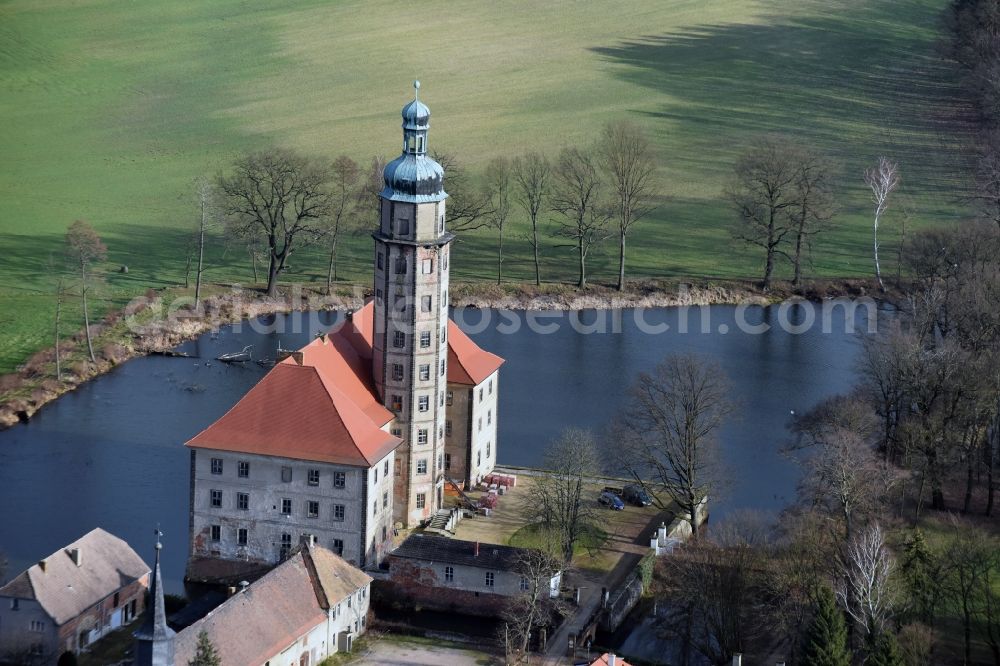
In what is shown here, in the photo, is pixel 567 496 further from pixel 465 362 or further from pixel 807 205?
pixel 807 205

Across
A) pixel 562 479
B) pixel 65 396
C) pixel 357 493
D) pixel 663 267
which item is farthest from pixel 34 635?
pixel 663 267

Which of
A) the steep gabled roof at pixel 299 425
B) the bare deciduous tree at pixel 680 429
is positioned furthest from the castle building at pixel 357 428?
the bare deciduous tree at pixel 680 429

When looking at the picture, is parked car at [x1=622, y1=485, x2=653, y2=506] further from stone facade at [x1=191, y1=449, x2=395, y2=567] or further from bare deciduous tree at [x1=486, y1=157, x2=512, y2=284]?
bare deciduous tree at [x1=486, y1=157, x2=512, y2=284]

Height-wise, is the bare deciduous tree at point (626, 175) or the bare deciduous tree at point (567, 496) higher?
the bare deciduous tree at point (626, 175)

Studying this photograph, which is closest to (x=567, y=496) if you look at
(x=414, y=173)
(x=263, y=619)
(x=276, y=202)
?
(x=414, y=173)

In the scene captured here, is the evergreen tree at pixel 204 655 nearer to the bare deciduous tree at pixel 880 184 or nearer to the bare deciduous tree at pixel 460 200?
the bare deciduous tree at pixel 460 200

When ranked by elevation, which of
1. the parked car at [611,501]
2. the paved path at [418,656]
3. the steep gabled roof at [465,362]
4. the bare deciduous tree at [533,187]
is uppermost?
the bare deciduous tree at [533,187]

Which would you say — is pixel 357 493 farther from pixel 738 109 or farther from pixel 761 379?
pixel 738 109

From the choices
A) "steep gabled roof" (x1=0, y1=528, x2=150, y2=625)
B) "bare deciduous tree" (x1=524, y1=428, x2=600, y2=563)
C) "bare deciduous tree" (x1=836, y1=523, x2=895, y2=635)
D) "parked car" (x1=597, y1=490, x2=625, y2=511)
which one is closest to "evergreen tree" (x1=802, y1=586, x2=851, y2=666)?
"bare deciduous tree" (x1=836, y1=523, x2=895, y2=635)
